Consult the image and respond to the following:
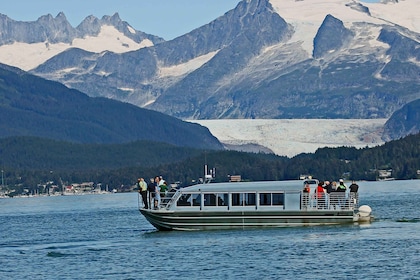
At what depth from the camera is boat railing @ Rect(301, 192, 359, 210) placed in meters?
91.8

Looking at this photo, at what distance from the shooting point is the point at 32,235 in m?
105

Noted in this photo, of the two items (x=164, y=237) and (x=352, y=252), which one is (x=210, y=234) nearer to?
(x=164, y=237)

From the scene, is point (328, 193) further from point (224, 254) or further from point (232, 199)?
point (224, 254)

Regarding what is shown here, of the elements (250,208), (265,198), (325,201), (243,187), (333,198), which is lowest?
(250,208)

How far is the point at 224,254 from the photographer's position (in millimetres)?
78938

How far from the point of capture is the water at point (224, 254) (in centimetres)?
7212

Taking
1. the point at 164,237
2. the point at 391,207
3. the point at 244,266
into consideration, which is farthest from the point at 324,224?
the point at 391,207

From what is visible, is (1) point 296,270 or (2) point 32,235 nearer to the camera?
(1) point 296,270

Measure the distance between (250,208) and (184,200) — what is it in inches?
178

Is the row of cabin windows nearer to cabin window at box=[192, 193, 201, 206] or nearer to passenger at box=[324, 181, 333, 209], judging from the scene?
cabin window at box=[192, 193, 201, 206]

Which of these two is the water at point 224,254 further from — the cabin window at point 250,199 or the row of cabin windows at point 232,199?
the row of cabin windows at point 232,199

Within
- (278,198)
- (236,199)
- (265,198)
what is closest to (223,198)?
(236,199)

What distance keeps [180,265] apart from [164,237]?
1439cm

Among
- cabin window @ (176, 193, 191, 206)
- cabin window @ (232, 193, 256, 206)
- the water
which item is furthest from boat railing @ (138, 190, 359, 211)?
cabin window @ (232, 193, 256, 206)
